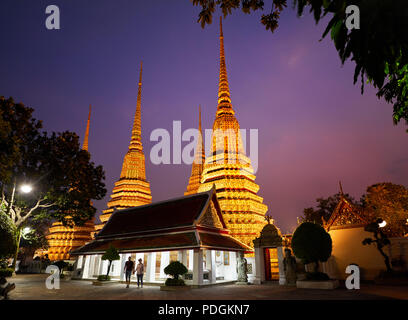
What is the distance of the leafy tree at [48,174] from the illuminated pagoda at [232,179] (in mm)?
15503

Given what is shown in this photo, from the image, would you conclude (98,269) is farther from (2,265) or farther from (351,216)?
(351,216)

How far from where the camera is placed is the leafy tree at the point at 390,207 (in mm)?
24344

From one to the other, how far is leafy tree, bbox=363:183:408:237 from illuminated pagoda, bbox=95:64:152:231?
36.1 m

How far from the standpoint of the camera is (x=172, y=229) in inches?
727

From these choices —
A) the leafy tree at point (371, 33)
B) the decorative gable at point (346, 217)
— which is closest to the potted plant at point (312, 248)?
the decorative gable at point (346, 217)

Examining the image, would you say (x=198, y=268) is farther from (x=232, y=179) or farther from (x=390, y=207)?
(x=390, y=207)

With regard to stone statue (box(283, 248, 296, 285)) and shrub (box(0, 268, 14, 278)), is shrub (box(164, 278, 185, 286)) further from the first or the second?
shrub (box(0, 268, 14, 278))

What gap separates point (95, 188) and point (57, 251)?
97.2 feet

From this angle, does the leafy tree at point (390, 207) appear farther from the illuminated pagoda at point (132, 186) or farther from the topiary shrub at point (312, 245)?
the illuminated pagoda at point (132, 186)

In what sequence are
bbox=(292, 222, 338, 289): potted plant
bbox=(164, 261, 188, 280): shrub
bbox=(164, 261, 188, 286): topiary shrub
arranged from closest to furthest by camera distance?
bbox=(292, 222, 338, 289): potted plant
bbox=(164, 261, 188, 286): topiary shrub
bbox=(164, 261, 188, 280): shrub

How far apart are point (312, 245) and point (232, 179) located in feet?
66.1

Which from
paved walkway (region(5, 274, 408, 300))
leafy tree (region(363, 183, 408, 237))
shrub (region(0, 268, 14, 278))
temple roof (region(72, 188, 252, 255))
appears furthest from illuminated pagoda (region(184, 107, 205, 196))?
paved walkway (region(5, 274, 408, 300))

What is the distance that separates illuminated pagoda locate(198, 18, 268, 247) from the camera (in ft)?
103

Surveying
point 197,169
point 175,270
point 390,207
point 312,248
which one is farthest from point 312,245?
point 197,169
